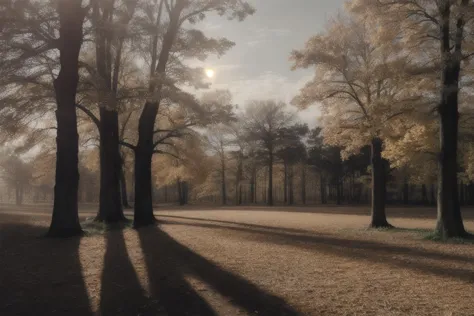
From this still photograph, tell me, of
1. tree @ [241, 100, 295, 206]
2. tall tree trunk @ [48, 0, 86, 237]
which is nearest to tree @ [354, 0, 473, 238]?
tall tree trunk @ [48, 0, 86, 237]

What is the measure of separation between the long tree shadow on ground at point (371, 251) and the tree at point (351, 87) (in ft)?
15.7

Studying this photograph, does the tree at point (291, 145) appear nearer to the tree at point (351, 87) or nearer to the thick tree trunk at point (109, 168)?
the tree at point (351, 87)

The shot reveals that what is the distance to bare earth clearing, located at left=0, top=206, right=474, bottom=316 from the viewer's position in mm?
5508

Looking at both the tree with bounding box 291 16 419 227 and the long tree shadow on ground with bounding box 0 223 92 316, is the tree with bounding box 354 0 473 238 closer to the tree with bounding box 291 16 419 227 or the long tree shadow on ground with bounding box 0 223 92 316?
the tree with bounding box 291 16 419 227

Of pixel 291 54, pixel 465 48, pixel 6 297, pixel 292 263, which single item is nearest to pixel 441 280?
pixel 292 263

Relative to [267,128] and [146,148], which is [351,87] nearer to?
[146,148]

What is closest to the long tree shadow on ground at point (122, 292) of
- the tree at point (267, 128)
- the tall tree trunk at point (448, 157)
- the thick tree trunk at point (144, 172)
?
the thick tree trunk at point (144, 172)

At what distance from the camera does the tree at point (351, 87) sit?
1494 centimetres

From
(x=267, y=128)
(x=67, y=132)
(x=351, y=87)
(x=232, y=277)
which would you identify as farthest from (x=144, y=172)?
(x=267, y=128)

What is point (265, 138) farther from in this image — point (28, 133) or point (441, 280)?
point (441, 280)

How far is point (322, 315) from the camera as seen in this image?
511 centimetres

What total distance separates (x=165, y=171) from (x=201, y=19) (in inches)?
733

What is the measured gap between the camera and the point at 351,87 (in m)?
15.4

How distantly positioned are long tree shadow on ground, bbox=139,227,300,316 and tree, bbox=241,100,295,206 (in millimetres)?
36311
